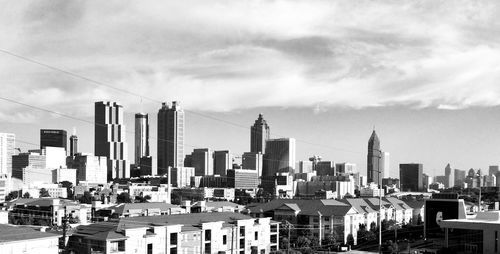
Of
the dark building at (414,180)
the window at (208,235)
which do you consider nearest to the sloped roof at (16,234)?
the window at (208,235)

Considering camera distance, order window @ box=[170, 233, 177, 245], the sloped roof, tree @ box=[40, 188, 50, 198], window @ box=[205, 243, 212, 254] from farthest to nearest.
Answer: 1. tree @ box=[40, 188, 50, 198]
2. window @ box=[205, 243, 212, 254]
3. window @ box=[170, 233, 177, 245]
4. the sloped roof

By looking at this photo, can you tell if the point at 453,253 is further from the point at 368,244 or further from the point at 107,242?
the point at 368,244

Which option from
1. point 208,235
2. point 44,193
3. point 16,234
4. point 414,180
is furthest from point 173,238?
point 414,180

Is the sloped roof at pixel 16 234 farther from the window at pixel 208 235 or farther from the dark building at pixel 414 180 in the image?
the dark building at pixel 414 180

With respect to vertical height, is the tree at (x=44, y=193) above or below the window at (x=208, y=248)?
below

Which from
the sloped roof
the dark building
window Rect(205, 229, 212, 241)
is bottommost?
the dark building

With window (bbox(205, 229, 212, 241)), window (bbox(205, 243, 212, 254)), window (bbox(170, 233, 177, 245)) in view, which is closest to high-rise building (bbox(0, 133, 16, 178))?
window (bbox(205, 229, 212, 241))

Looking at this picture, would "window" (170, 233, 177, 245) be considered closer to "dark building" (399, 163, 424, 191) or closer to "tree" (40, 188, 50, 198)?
"tree" (40, 188, 50, 198)

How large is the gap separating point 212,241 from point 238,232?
130 inches

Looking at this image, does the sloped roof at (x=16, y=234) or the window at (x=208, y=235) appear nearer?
the sloped roof at (x=16, y=234)

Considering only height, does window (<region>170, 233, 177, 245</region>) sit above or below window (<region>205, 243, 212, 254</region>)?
above

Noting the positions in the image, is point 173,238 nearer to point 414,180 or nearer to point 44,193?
→ point 44,193

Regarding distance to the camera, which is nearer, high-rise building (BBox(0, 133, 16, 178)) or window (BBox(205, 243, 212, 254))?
window (BBox(205, 243, 212, 254))

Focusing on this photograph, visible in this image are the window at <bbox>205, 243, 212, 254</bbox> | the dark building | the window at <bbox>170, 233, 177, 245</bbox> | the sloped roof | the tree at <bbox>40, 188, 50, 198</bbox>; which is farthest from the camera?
the dark building
